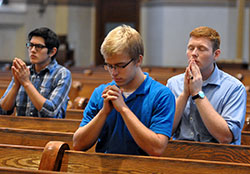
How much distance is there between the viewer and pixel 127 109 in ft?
7.93

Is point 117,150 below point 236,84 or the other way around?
below

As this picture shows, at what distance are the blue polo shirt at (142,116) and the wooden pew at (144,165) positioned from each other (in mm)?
163

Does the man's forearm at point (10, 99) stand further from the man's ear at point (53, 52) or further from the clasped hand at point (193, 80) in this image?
the clasped hand at point (193, 80)

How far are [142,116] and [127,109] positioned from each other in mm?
154

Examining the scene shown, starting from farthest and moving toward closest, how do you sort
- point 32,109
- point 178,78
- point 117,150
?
1. point 32,109
2. point 178,78
3. point 117,150

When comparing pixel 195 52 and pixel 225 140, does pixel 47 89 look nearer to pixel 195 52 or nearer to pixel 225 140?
pixel 195 52

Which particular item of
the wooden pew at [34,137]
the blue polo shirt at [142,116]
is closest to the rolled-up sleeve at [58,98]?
the wooden pew at [34,137]

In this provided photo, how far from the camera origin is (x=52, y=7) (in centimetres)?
1389

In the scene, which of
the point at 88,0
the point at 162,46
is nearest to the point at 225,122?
the point at 162,46

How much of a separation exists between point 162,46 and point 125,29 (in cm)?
1131

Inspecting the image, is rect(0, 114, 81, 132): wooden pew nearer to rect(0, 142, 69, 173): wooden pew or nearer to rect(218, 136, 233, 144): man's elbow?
rect(0, 142, 69, 173): wooden pew

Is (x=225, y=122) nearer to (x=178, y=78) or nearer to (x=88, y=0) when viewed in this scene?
(x=178, y=78)

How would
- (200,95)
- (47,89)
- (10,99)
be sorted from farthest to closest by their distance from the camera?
(47,89)
(10,99)
(200,95)

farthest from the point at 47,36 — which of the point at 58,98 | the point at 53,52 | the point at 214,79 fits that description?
the point at 214,79
